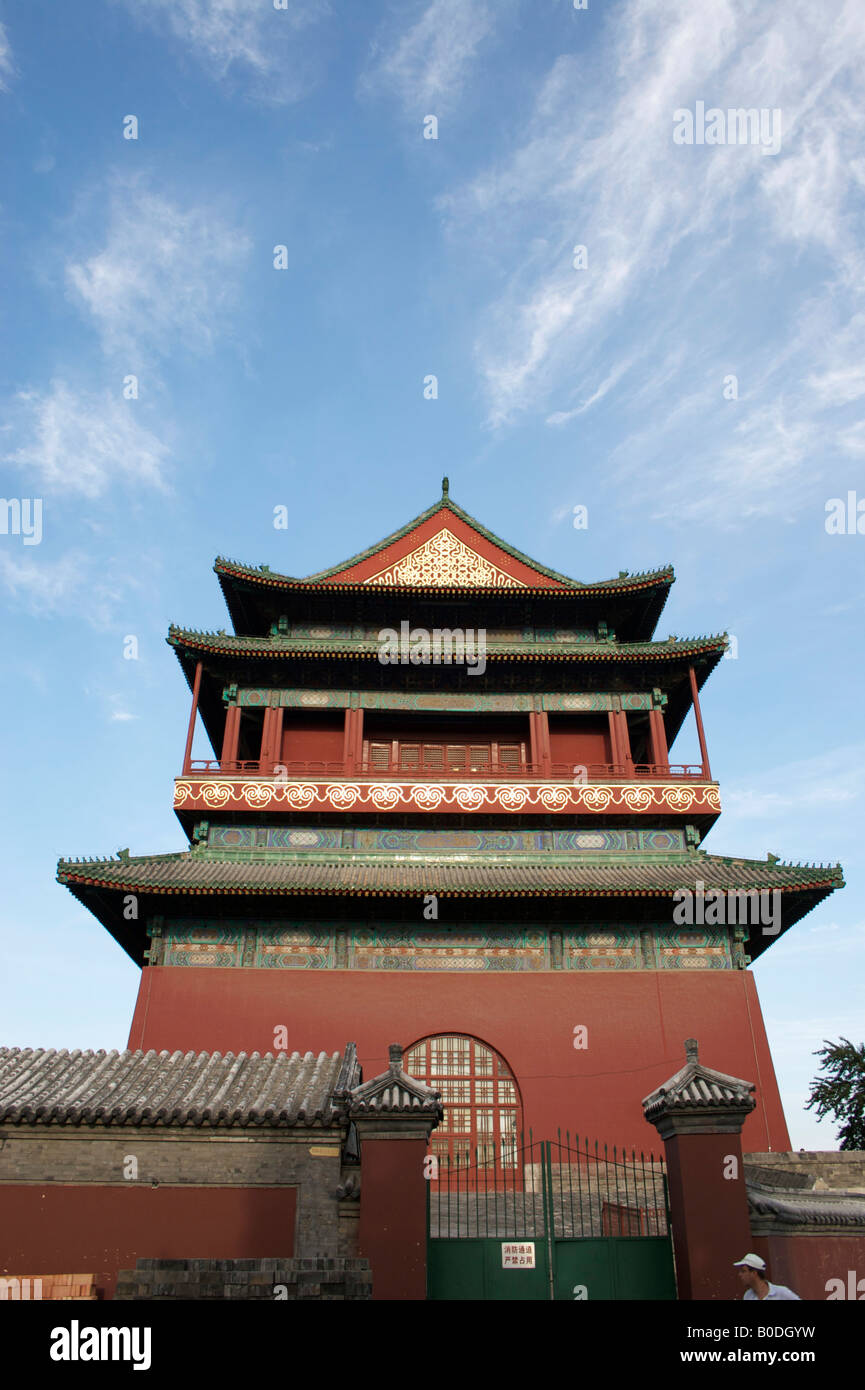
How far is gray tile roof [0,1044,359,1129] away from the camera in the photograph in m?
11.1

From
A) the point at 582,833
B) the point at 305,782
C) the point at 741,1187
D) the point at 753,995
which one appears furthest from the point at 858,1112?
the point at 741,1187

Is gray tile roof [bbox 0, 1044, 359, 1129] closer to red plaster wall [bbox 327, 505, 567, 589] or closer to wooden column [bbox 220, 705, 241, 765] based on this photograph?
wooden column [bbox 220, 705, 241, 765]

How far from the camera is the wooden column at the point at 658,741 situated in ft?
69.7

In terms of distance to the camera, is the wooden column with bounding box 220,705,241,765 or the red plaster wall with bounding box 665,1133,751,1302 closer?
the red plaster wall with bounding box 665,1133,751,1302

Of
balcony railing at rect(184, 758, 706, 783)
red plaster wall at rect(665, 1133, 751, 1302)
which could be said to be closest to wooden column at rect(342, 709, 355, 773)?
balcony railing at rect(184, 758, 706, 783)

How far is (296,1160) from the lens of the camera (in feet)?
36.0

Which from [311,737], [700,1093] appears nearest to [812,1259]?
[700,1093]

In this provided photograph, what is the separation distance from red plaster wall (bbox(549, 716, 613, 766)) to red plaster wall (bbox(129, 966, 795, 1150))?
575 cm

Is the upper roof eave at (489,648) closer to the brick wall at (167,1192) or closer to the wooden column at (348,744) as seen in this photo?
the wooden column at (348,744)

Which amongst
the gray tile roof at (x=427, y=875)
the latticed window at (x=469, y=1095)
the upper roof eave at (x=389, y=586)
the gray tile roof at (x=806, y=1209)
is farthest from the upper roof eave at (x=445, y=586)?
the gray tile roof at (x=806, y=1209)

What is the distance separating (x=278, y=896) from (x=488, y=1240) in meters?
8.85

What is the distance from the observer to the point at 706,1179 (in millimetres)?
9586

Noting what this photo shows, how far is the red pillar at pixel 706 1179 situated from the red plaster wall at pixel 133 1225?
4138 millimetres

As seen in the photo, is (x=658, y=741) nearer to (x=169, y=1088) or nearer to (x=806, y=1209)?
(x=806, y=1209)
